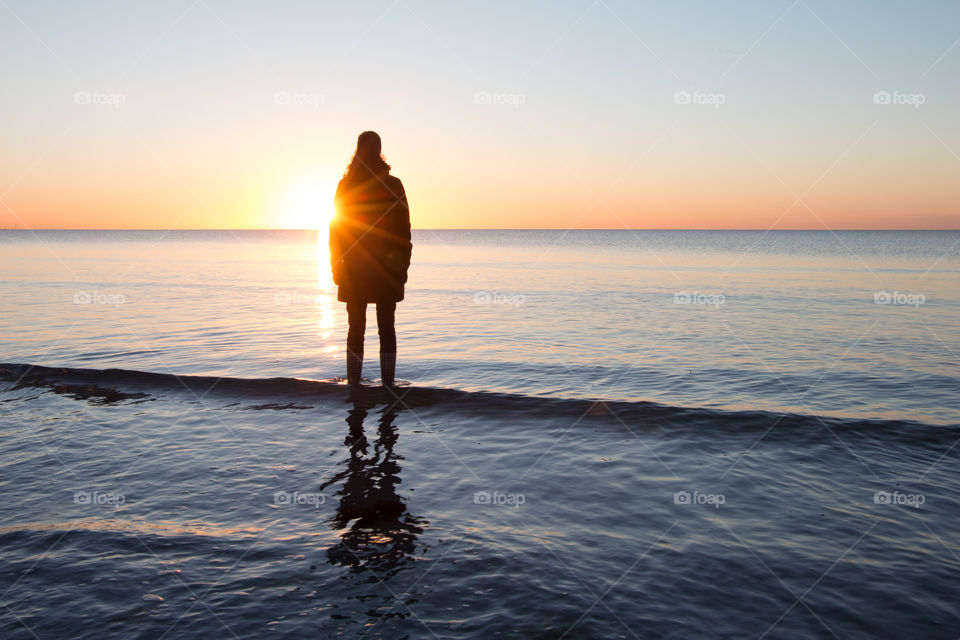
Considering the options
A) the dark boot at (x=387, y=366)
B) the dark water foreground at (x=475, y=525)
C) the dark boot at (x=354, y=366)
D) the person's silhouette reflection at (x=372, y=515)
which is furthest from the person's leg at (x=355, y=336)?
the person's silhouette reflection at (x=372, y=515)

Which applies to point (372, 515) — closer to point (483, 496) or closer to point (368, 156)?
→ point (483, 496)

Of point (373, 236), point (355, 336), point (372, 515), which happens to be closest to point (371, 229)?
point (373, 236)

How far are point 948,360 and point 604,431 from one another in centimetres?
962

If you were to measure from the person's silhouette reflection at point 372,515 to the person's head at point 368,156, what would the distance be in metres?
3.70

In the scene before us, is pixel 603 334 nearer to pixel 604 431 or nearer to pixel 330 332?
pixel 330 332

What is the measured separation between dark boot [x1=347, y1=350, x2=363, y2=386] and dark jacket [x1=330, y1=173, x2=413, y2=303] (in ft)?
2.95

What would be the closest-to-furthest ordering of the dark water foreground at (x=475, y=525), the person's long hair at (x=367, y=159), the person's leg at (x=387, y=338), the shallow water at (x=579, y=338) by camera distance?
the dark water foreground at (x=475, y=525) → the person's long hair at (x=367, y=159) → the person's leg at (x=387, y=338) → the shallow water at (x=579, y=338)

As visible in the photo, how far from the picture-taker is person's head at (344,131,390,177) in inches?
336

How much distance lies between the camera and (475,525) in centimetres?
473

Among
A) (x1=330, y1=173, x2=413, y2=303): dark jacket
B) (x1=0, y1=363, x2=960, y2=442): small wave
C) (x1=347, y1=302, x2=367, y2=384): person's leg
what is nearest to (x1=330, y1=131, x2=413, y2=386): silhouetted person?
(x1=330, y1=173, x2=413, y2=303): dark jacket

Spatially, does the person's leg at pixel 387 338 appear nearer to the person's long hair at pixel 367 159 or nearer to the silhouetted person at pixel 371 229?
the silhouetted person at pixel 371 229

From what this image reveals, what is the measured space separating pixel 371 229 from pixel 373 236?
0.32 feet

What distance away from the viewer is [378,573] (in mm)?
3943

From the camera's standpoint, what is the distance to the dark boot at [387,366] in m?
9.08
